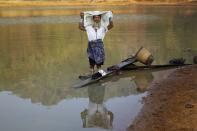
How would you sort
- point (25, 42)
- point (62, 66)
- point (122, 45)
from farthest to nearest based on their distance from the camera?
point (25, 42), point (122, 45), point (62, 66)

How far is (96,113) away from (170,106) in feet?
4.47

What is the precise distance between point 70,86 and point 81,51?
6323 mm

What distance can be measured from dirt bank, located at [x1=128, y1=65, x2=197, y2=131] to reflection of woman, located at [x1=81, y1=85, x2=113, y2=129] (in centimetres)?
55

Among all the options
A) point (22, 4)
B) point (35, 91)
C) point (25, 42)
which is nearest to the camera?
point (35, 91)

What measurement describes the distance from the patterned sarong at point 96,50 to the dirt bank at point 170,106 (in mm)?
1463

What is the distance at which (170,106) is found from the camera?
26.8 ft

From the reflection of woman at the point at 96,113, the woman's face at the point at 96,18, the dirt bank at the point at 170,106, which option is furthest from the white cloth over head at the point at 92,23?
the dirt bank at the point at 170,106

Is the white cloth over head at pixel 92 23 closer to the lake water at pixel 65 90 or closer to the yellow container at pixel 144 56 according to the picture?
the lake water at pixel 65 90

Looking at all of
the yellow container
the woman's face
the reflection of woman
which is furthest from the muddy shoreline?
the reflection of woman

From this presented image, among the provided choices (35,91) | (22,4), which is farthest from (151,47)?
(22,4)

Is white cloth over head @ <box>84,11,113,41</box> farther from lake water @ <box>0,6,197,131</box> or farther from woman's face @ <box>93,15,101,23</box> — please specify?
lake water @ <box>0,6,197,131</box>

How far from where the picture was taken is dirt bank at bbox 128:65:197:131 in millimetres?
7074

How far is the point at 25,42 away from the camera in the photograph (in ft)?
65.7

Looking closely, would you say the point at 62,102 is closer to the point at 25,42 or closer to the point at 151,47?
the point at 151,47
